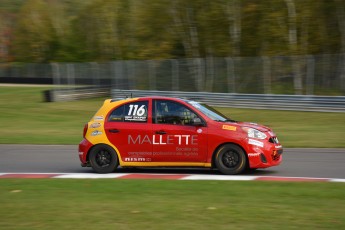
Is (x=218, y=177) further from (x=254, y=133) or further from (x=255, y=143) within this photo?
(x=254, y=133)

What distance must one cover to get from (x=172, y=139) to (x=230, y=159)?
1.16m

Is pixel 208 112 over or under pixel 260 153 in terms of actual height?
over

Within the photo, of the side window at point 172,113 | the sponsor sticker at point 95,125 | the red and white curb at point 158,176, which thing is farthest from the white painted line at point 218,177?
the sponsor sticker at point 95,125

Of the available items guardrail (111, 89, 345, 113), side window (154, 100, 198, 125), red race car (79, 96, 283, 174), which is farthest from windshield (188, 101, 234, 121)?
guardrail (111, 89, 345, 113)

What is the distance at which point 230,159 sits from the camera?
1210cm

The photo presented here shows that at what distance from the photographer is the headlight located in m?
12.1

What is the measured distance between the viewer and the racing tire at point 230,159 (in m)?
12.0

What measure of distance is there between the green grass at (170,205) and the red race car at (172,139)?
1.32 metres

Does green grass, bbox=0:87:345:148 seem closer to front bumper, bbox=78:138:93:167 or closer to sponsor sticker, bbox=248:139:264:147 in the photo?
sponsor sticker, bbox=248:139:264:147

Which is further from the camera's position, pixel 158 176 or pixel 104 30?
pixel 104 30

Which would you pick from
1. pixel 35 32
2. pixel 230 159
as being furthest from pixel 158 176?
pixel 35 32

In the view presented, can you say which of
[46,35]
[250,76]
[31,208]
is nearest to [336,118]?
[250,76]

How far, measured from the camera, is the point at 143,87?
126 ft

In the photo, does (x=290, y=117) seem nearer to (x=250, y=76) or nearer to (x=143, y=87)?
(x=250, y=76)
